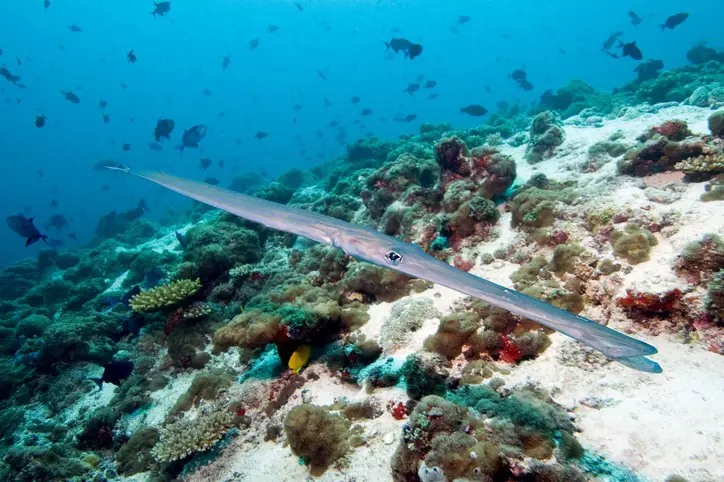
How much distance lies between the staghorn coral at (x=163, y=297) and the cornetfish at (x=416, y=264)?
14.1ft

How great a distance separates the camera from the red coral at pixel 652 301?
4090 millimetres

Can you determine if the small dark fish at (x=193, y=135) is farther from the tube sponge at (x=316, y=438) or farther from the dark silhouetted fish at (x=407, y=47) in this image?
the tube sponge at (x=316, y=438)

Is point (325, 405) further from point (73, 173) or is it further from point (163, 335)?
point (73, 173)

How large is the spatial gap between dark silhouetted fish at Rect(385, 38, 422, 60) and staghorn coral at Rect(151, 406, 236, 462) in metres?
14.6

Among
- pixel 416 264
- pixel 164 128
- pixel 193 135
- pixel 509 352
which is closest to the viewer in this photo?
pixel 416 264

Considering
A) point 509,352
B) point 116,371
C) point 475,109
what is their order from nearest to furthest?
point 509,352 < point 116,371 < point 475,109

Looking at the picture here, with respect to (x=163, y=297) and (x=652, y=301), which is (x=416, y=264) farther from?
(x=163, y=297)

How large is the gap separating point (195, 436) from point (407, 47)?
15975mm

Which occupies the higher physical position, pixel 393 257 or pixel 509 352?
pixel 393 257

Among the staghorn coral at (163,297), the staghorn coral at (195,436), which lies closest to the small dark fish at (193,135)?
the staghorn coral at (163,297)

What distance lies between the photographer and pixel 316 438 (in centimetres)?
425

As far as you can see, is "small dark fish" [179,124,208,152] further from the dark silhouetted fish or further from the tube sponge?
the tube sponge

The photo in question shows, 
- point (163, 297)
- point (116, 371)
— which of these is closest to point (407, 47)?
point (163, 297)

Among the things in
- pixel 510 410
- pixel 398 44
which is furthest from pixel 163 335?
pixel 398 44
